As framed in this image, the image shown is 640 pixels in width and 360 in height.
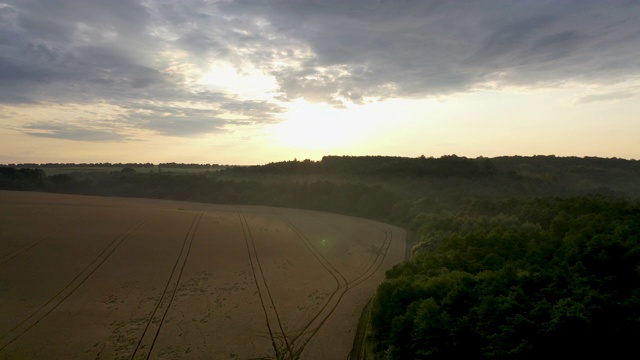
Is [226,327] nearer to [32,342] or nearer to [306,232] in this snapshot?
[32,342]

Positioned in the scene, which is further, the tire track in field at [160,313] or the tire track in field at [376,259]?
the tire track in field at [376,259]

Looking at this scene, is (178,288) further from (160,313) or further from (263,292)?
(263,292)

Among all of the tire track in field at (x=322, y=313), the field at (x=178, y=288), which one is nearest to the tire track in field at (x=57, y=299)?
the field at (x=178, y=288)

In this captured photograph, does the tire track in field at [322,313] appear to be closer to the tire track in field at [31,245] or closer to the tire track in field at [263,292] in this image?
the tire track in field at [263,292]

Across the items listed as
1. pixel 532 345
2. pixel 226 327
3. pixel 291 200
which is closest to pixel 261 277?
pixel 226 327

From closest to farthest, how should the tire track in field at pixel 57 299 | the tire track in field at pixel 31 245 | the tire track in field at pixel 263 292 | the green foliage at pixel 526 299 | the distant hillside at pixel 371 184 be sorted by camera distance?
the green foliage at pixel 526 299
the tire track in field at pixel 263 292
the tire track in field at pixel 57 299
the tire track in field at pixel 31 245
the distant hillside at pixel 371 184

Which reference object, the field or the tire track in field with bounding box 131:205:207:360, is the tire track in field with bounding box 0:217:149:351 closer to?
the field
